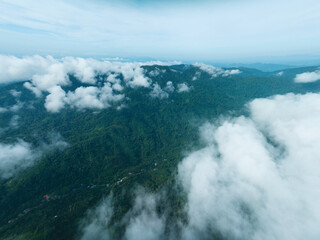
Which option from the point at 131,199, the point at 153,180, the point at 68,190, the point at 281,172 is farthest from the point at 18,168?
the point at 281,172

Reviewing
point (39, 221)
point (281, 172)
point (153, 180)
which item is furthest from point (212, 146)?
point (39, 221)

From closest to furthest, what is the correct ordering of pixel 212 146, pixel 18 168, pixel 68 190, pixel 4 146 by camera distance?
pixel 68 190 < pixel 18 168 < pixel 4 146 < pixel 212 146

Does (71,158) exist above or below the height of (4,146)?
below

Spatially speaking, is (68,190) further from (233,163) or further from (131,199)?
(233,163)

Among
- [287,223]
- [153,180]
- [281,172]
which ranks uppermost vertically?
[281,172]

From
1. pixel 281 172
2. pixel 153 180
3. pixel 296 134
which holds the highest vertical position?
pixel 296 134

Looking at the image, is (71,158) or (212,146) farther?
(212,146)

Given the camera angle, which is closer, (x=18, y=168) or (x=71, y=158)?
(x=18, y=168)

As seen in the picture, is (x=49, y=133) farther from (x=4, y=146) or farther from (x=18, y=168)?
(x=18, y=168)

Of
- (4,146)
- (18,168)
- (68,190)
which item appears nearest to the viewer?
(68,190)
